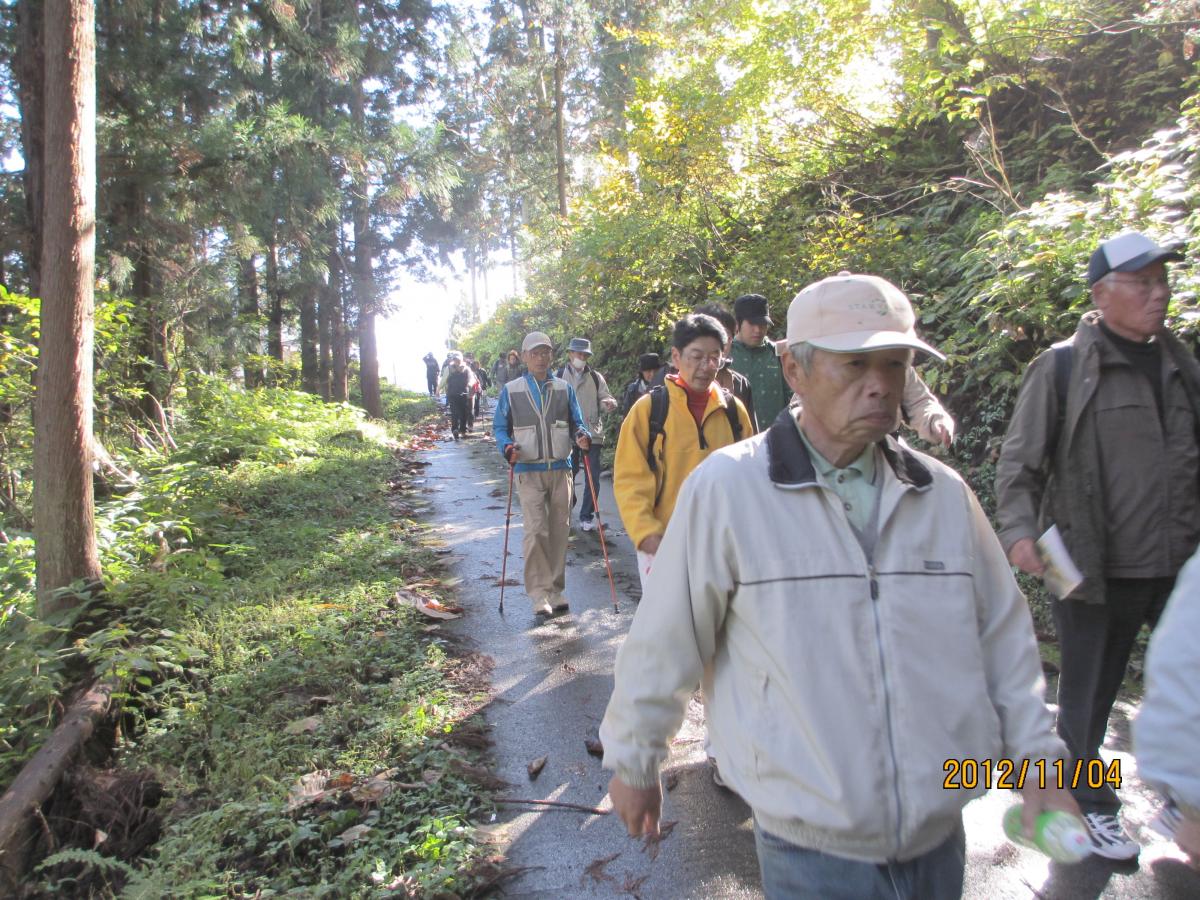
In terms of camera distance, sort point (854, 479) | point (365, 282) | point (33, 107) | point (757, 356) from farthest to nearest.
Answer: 1. point (365, 282)
2. point (33, 107)
3. point (757, 356)
4. point (854, 479)

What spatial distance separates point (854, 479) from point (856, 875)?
34.0 inches

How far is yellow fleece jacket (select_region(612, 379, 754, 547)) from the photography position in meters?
4.18

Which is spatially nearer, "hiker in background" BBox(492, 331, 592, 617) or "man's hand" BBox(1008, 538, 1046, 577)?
"man's hand" BBox(1008, 538, 1046, 577)

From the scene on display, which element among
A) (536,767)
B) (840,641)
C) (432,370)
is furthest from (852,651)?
(432,370)

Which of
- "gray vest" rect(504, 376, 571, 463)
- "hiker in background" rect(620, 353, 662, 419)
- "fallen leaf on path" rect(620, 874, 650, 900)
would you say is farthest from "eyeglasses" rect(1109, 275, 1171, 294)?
"hiker in background" rect(620, 353, 662, 419)

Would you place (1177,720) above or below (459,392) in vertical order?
below

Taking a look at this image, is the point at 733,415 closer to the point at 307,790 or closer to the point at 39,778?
the point at 307,790

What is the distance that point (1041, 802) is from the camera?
1.77 m

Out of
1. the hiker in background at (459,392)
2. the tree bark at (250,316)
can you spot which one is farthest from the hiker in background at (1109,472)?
the hiker in background at (459,392)

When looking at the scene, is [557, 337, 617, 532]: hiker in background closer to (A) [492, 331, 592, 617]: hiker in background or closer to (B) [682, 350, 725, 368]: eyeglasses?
(A) [492, 331, 592, 617]: hiker in background

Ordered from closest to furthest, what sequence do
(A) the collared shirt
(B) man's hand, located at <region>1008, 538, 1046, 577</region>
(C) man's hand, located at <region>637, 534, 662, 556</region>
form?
(A) the collared shirt, (B) man's hand, located at <region>1008, 538, 1046, 577</region>, (C) man's hand, located at <region>637, 534, 662, 556</region>

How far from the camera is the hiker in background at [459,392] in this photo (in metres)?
21.3

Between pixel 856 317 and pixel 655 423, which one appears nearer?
pixel 856 317

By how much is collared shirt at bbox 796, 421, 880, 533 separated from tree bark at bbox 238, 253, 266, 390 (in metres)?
16.0
